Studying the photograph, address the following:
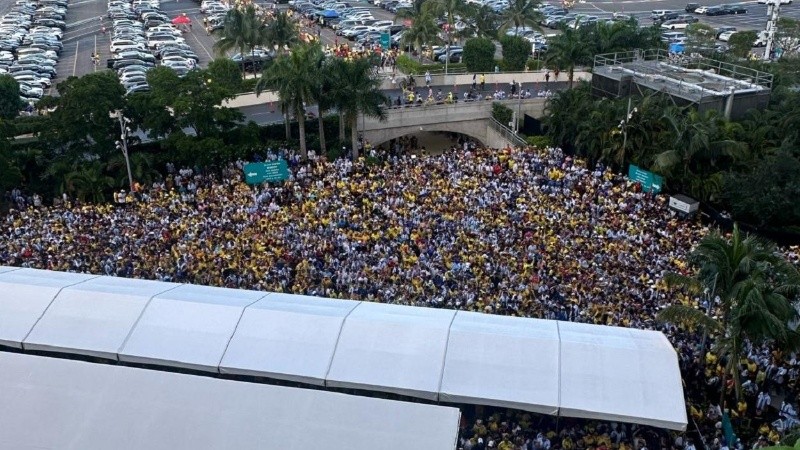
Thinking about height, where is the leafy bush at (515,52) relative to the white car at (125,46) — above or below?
above

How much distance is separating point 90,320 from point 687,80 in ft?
97.2

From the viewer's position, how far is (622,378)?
54.5 feet

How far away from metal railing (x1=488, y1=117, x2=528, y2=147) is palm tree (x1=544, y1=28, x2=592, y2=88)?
466cm

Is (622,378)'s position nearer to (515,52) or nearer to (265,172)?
(265,172)

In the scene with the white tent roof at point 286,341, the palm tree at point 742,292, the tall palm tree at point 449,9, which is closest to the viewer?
the palm tree at point 742,292

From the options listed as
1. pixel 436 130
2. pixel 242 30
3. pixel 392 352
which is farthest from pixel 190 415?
pixel 242 30

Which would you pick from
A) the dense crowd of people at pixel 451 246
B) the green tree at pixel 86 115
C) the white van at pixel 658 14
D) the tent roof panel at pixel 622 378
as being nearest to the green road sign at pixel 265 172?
the dense crowd of people at pixel 451 246

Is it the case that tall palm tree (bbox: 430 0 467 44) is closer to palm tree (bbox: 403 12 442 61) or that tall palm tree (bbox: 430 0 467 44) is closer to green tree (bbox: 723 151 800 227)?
palm tree (bbox: 403 12 442 61)

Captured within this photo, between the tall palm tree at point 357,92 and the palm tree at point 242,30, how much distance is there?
11.9 meters

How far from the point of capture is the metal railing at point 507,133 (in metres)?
37.1

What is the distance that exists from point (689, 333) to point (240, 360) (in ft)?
40.1

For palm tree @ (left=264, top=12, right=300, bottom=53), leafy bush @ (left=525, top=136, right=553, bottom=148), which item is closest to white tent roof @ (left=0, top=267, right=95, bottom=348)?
leafy bush @ (left=525, top=136, right=553, bottom=148)

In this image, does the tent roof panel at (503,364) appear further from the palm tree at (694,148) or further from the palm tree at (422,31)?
the palm tree at (422,31)

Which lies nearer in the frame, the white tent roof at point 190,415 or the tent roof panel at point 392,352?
the white tent roof at point 190,415
